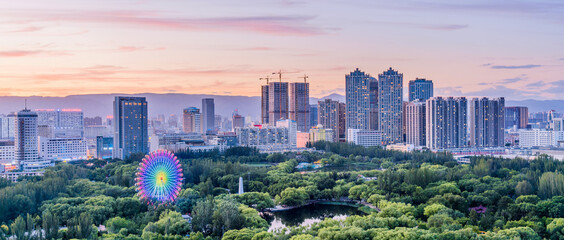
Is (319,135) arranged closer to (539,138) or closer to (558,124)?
(539,138)

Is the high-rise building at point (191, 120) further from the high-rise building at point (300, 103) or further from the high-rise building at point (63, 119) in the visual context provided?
the high-rise building at point (63, 119)

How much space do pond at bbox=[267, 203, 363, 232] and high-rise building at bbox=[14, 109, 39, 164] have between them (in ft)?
69.4

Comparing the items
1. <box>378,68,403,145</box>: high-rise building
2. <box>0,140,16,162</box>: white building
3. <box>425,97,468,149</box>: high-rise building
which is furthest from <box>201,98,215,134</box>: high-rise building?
<box>0,140,16,162</box>: white building

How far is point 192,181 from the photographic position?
25984mm

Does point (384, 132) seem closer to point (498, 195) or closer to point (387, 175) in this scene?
point (387, 175)

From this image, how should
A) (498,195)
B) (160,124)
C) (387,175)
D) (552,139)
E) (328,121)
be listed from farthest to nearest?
(160,124), (328,121), (552,139), (387,175), (498,195)

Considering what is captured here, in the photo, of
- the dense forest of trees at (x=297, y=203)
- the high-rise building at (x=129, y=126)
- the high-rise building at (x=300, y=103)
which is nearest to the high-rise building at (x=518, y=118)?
the high-rise building at (x=300, y=103)

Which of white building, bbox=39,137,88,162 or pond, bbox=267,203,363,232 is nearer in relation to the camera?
pond, bbox=267,203,363,232

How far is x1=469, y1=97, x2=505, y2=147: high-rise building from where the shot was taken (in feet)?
159

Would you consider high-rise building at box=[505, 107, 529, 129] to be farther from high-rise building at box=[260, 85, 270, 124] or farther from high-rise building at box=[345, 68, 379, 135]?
high-rise building at box=[260, 85, 270, 124]

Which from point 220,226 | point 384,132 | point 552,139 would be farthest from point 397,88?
point 220,226

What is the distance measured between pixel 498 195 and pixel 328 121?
4202 cm

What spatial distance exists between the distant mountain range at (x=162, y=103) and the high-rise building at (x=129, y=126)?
45.6m

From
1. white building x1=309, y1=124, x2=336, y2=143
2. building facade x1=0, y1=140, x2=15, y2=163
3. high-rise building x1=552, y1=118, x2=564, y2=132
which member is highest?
high-rise building x1=552, y1=118, x2=564, y2=132
